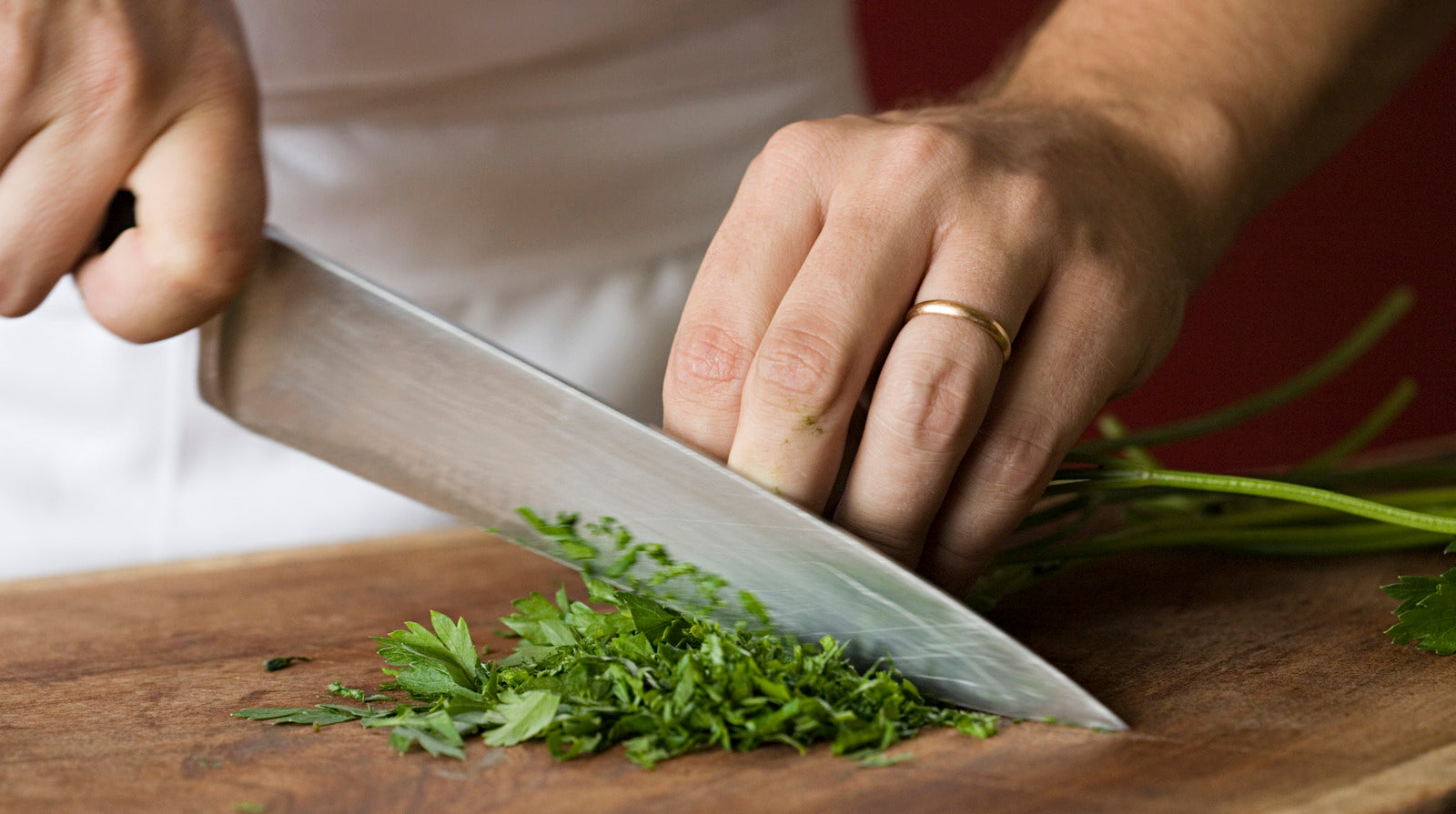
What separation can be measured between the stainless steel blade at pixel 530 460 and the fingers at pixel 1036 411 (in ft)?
0.37

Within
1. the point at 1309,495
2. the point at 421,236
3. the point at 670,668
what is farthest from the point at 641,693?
the point at 421,236

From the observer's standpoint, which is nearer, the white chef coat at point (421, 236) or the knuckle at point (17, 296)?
the knuckle at point (17, 296)

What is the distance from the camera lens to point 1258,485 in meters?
0.95

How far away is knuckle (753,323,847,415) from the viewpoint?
2.62 ft

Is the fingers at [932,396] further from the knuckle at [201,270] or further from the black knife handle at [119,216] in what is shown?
the black knife handle at [119,216]

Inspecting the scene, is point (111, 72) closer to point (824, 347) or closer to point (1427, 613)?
point (824, 347)

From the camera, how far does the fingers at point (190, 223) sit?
0.88 m

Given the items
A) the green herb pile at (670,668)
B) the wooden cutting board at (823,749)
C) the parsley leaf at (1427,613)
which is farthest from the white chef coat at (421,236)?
the parsley leaf at (1427,613)

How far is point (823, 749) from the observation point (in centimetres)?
78

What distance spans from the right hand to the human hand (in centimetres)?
37

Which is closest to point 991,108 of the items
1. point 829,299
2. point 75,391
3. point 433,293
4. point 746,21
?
point 829,299

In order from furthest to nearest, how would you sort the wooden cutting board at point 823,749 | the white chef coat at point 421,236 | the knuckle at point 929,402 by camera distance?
the white chef coat at point 421,236
the knuckle at point 929,402
the wooden cutting board at point 823,749

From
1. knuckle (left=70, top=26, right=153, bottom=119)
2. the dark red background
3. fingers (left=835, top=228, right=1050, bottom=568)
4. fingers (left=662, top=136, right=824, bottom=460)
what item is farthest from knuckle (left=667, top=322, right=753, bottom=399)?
the dark red background

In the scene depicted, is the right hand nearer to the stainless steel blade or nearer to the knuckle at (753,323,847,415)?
the stainless steel blade
